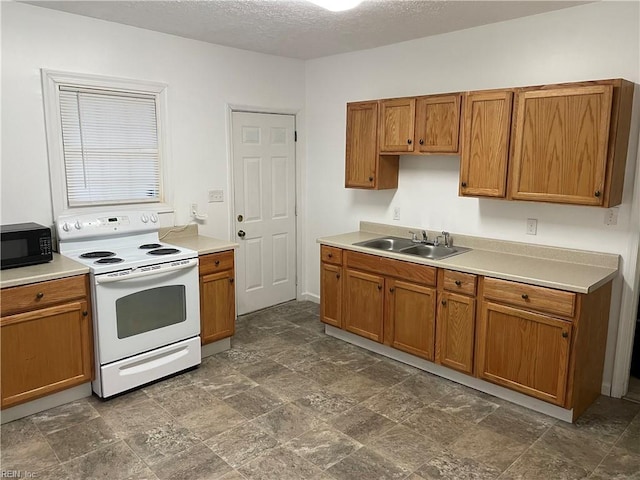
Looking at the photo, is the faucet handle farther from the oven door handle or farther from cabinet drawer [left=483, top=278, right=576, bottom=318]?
the oven door handle

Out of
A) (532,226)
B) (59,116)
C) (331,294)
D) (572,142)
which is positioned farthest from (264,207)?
(572,142)

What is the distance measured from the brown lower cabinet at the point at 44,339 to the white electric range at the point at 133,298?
9 cm

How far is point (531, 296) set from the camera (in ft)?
9.40

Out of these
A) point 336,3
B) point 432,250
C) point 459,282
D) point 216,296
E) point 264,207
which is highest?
point 336,3

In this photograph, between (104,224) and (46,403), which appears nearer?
(46,403)

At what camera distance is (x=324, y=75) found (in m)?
4.78

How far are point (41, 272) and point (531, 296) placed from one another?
9.76 feet

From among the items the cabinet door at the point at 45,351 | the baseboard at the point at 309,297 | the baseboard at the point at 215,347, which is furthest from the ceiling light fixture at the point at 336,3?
the baseboard at the point at 309,297

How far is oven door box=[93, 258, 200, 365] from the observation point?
118 inches

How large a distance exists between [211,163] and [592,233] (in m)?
3.12

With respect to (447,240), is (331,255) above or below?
below

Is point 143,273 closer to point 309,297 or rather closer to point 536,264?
point 309,297

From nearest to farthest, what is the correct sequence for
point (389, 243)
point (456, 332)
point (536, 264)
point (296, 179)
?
point (536, 264) → point (456, 332) → point (389, 243) → point (296, 179)

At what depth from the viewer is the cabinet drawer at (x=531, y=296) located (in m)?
2.72
